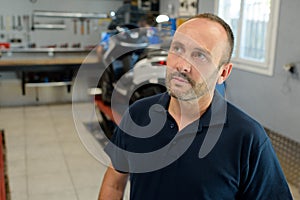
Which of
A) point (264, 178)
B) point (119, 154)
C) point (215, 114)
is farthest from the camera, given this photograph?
point (119, 154)

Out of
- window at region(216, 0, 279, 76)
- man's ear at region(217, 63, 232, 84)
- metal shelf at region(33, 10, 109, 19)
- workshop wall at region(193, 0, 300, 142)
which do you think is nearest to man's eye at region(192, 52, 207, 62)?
man's ear at region(217, 63, 232, 84)

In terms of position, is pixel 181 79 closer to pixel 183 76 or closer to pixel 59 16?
pixel 183 76

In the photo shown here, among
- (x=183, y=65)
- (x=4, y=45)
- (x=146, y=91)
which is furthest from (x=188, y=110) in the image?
(x=4, y=45)

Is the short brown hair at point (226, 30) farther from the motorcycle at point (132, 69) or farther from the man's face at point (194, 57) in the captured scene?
the motorcycle at point (132, 69)

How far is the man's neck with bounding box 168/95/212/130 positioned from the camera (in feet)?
4.13

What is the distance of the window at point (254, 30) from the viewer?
3.79 metres

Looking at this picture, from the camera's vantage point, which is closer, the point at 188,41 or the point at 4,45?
the point at 188,41

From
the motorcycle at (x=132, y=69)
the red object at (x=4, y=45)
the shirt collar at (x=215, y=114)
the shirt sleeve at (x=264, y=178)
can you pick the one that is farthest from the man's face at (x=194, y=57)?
the red object at (x=4, y=45)

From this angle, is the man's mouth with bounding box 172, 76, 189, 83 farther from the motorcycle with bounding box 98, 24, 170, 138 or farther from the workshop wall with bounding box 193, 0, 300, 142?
the workshop wall with bounding box 193, 0, 300, 142

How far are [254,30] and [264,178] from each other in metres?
3.44

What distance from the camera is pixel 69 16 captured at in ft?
22.6

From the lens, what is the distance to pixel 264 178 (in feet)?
3.72

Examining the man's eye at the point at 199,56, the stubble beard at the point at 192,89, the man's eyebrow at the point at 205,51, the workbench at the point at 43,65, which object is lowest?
the workbench at the point at 43,65

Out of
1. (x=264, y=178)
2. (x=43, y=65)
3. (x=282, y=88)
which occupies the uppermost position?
(x=264, y=178)
